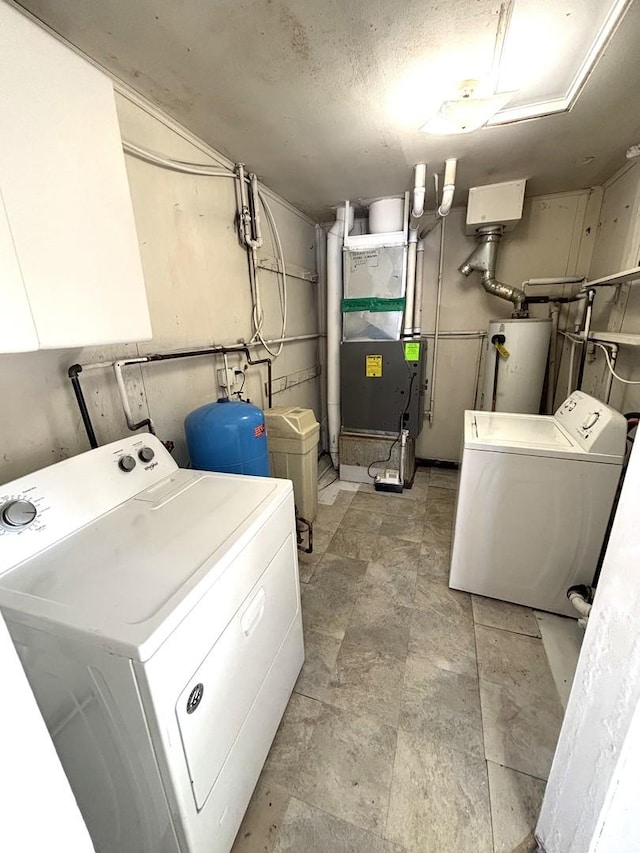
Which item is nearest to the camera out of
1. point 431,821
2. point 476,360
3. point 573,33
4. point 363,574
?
point 431,821

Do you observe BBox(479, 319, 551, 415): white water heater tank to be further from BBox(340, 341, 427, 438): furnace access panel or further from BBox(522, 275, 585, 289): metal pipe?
BBox(340, 341, 427, 438): furnace access panel

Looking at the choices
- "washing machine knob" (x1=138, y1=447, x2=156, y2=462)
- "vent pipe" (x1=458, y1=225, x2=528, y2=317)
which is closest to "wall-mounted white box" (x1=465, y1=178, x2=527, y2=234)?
"vent pipe" (x1=458, y1=225, x2=528, y2=317)

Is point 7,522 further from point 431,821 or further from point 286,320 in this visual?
point 286,320

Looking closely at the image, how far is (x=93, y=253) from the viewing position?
95 centimetres

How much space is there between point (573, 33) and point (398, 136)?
80 cm

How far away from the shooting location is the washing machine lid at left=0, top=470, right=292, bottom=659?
0.67m

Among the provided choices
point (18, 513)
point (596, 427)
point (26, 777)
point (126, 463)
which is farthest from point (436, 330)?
point (26, 777)

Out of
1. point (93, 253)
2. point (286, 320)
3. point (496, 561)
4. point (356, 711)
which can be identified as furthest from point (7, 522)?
point (286, 320)

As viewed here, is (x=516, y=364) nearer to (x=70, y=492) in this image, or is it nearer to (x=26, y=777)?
(x=70, y=492)

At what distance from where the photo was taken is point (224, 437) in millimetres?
1632

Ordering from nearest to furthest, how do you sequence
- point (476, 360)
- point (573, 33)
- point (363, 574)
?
1. point (573, 33)
2. point (363, 574)
3. point (476, 360)

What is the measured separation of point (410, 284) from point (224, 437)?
2.08 m

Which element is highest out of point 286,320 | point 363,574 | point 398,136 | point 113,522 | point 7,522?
point 398,136

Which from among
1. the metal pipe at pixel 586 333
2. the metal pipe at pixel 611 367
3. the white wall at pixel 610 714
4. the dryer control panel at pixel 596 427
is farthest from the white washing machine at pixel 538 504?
the white wall at pixel 610 714
